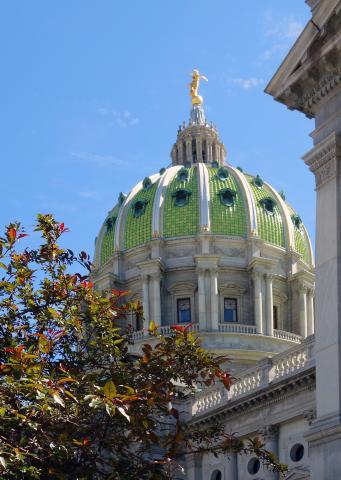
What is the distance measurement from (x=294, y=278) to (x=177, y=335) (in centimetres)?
5730

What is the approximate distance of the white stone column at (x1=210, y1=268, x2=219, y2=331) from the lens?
73.9 meters

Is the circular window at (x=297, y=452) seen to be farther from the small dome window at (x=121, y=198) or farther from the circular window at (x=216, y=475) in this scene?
the small dome window at (x=121, y=198)

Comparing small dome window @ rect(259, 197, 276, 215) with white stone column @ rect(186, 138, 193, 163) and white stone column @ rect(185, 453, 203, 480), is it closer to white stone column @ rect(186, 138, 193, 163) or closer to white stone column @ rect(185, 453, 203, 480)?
white stone column @ rect(186, 138, 193, 163)

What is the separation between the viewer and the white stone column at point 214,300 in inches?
2911

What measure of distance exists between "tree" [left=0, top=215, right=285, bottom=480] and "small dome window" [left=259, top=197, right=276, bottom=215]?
5876 cm

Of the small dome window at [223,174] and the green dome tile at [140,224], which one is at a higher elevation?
the small dome window at [223,174]

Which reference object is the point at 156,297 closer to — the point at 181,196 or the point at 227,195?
the point at 181,196

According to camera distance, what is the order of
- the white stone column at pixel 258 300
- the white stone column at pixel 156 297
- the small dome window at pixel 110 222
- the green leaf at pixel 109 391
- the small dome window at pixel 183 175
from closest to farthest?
the green leaf at pixel 109 391 < the white stone column at pixel 258 300 < the white stone column at pixel 156 297 < the small dome window at pixel 183 175 < the small dome window at pixel 110 222

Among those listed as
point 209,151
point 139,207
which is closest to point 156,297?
point 139,207

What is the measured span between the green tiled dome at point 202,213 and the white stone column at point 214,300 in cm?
387

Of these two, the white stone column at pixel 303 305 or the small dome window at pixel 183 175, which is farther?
the small dome window at pixel 183 175

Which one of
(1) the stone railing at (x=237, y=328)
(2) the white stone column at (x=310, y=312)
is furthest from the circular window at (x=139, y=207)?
(2) the white stone column at (x=310, y=312)

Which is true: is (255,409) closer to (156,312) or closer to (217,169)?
(156,312)

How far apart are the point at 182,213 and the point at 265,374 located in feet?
120
